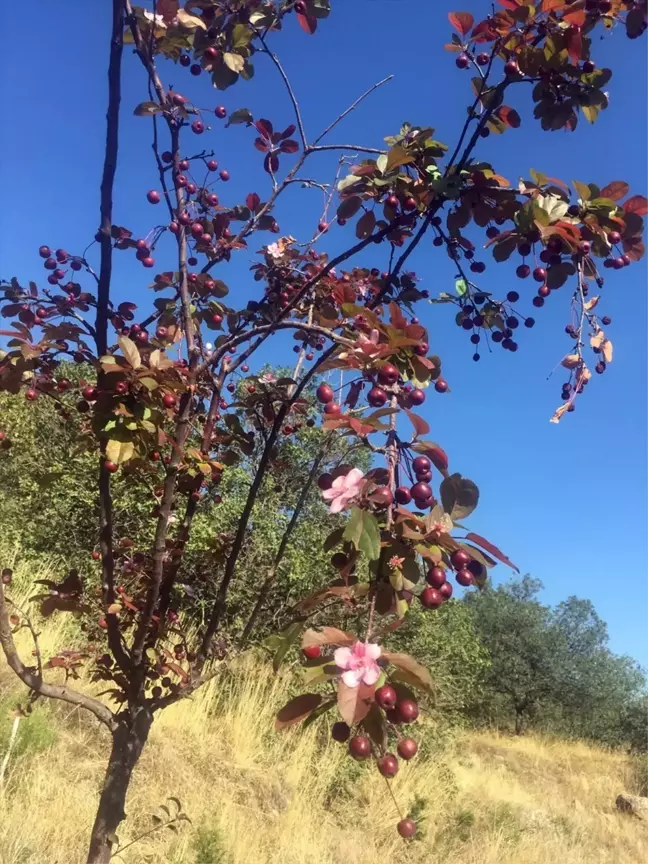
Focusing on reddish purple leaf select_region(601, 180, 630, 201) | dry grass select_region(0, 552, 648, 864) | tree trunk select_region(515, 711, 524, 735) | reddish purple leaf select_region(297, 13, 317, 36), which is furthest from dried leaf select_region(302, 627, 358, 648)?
tree trunk select_region(515, 711, 524, 735)

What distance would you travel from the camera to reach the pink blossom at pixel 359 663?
652 millimetres

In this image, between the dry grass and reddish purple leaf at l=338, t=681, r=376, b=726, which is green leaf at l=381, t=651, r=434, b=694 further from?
the dry grass

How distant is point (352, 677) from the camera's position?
0.65m

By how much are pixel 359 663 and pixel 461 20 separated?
1.25 meters

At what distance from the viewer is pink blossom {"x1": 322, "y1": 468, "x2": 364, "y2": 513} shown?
0.77m

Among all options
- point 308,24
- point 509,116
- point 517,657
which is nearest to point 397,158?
point 509,116

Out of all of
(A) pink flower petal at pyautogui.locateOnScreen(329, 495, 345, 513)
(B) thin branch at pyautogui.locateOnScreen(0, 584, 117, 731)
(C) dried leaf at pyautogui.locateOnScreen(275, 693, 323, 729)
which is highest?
(A) pink flower petal at pyautogui.locateOnScreen(329, 495, 345, 513)

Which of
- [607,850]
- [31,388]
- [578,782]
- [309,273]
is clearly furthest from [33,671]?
[578,782]

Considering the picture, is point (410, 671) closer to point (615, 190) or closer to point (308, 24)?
point (615, 190)

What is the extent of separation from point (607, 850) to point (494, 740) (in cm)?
827

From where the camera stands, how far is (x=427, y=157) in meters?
1.22

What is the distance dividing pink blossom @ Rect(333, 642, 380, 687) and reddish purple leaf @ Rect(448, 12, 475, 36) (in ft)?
4.02

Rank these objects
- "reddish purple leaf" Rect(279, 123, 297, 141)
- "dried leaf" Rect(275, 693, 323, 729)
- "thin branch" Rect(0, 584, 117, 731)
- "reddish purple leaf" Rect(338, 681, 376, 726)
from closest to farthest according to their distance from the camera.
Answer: "reddish purple leaf" Rect(338, 681, 376, 726), "dried leaf" Rect(275, 693, 323, 729), "thin branch" Rect(0, 584, 117, 731), "reddish purple leaf" Rect(279, 123, 297, 141)

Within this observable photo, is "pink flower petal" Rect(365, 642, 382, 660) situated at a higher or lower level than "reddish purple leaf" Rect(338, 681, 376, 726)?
higher
